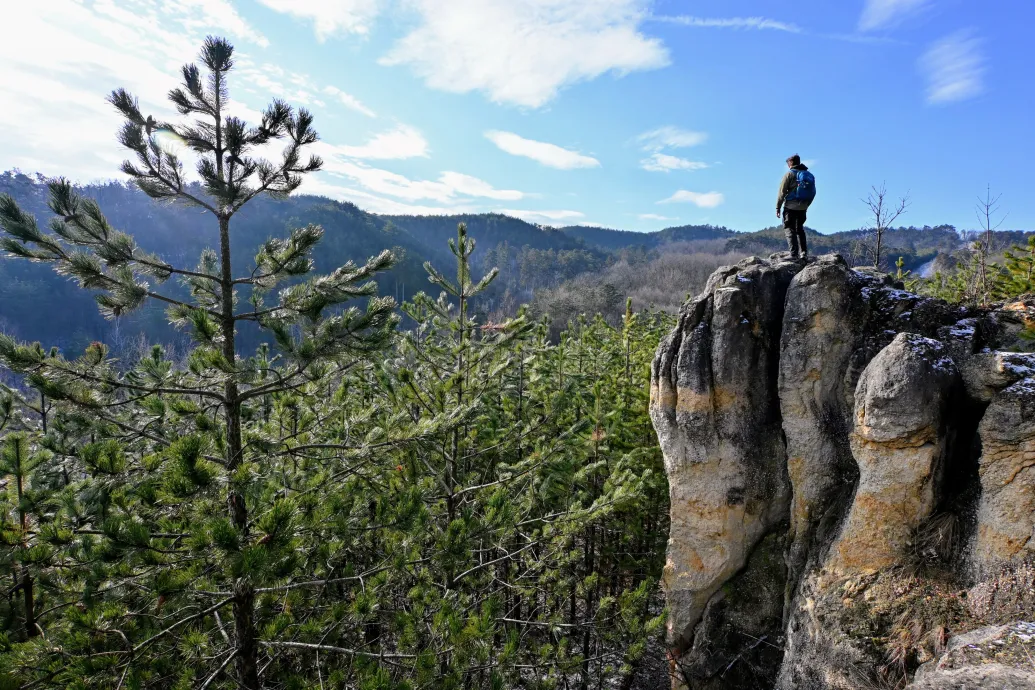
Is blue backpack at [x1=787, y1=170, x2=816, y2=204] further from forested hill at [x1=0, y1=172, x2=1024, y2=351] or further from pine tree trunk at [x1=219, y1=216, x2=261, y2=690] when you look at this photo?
forested hill at [x1=0, y1=172, x2=1024, y2=351]

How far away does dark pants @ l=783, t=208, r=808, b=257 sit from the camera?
24.8ft

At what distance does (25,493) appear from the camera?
4.47 metres

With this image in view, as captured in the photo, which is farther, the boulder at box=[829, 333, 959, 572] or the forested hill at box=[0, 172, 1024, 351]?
the forested hill at box=[0, 172, 1024, 351]

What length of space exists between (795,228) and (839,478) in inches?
148

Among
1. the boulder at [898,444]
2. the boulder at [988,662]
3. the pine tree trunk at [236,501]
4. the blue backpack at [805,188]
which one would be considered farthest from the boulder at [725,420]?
the pine tree trunk at [236,501]

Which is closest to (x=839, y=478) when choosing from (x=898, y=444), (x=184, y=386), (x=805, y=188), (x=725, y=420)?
(x=898, y=444)

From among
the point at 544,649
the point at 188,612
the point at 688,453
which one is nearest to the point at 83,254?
the point at 188,612

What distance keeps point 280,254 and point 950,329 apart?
23.2ft

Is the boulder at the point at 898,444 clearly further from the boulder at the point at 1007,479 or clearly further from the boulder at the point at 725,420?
the boulder at the point at 725,420

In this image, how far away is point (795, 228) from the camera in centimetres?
761

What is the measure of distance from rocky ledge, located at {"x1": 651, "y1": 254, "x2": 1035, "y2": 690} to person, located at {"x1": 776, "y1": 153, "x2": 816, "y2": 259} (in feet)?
1.89

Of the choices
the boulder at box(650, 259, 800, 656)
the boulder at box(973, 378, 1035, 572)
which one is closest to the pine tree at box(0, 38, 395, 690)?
the boulder at box(650, 259, 800, 656)

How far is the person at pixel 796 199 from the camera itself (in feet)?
23.7

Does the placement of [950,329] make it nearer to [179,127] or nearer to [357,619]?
[357,619]
